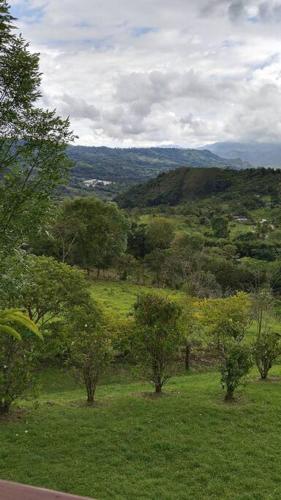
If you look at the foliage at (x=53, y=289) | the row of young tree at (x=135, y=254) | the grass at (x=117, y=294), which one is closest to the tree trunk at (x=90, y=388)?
the foliage at (x=53, y=289)

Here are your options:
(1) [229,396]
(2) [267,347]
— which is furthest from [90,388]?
(2) [267,347]

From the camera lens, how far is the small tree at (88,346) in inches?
752

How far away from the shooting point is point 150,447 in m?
14.9

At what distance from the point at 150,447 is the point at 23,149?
10224 mm

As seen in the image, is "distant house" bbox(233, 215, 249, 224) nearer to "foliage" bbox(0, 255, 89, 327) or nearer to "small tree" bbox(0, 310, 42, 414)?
"foliage" bbox(0, 255, 89, 327)

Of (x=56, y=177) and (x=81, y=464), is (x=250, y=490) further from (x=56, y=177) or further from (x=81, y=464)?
(x=56, y=177)

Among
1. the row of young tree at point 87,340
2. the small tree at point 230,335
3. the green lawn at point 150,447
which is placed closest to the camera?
the green lawn at point 150,447

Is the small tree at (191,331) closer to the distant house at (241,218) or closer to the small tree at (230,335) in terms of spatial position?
the small tree at (230,335)

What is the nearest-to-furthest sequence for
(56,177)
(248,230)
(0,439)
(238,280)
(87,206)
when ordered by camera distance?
(56,177)
(0,439)
(87,206)
(238,280)
(248,230)

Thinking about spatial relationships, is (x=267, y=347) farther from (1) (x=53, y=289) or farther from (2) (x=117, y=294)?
(2) (x=117, y=294)

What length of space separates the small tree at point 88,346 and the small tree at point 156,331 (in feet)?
5.29

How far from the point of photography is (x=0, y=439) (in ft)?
50.0

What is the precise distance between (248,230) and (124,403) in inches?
4399

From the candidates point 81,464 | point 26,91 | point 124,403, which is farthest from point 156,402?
point 26,91
